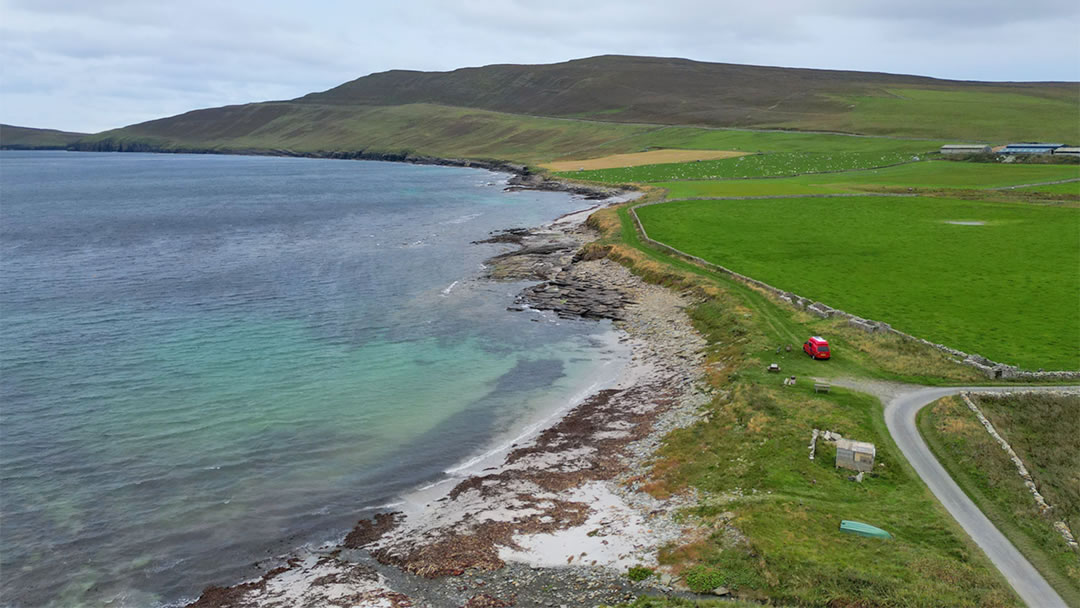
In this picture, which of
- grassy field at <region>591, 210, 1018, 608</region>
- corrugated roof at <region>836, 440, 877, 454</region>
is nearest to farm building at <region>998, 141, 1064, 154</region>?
grassy field at <region>591, 210, 1018, 608</region>

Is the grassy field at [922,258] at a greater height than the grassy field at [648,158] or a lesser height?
lesser

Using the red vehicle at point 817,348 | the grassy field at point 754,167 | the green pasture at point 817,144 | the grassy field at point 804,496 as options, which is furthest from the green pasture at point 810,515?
the green pasture at point 817,144

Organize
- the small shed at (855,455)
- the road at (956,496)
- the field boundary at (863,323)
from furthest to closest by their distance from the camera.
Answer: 1. the field boundary at (863,323)
2. the small shed at (855,455)
3. the road at (956,496)

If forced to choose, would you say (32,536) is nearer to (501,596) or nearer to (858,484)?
(501,596)

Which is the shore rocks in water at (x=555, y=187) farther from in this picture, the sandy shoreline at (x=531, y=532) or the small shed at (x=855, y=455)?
the small shed at (x=855, y=455)

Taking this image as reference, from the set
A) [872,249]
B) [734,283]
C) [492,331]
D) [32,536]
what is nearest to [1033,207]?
[872,249]

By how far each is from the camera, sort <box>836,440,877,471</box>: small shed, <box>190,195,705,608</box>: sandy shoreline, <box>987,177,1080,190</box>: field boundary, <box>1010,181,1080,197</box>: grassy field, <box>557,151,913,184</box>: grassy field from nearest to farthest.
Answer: <box>190,195,705,608</box>: sandy shoreline
<box>836,440,877,471</box>: small shed
<box>1010,181,1080,197</box>: grassy field
<box>987,177,1080,190</box>: field boundary
<box>557,151,913,184</box>: grassy field

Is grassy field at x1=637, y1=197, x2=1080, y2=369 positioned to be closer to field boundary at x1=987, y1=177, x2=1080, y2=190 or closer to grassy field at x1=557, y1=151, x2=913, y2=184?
field boundary at x1=987, y1=177, x2=1080, y2=190

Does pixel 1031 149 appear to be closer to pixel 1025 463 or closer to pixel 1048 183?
pixel 1048 183
